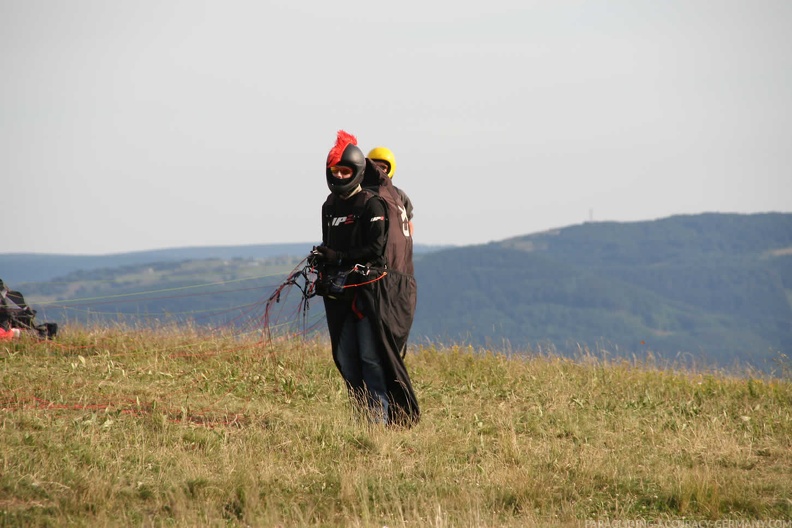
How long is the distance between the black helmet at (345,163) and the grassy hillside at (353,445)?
1983 millimetres

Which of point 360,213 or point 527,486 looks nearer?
point 527,486

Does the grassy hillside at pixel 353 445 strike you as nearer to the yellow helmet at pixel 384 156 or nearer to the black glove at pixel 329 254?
the black glove at pixel 329 254

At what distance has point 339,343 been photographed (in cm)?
801

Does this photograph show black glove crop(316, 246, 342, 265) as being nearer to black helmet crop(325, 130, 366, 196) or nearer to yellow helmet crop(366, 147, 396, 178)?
black helmet crop(325, 130, 366, 196)

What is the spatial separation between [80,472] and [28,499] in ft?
1.45

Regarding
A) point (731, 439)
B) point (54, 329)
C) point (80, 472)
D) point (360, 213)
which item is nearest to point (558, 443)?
point (731, 439)

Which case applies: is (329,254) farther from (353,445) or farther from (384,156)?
(384,156)

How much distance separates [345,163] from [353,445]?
7.63ft

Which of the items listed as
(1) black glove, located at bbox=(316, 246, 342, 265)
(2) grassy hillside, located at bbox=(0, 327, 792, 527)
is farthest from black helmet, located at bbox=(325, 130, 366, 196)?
(2) grassy hillside, located at bbox=(0, 327, 792, 527)

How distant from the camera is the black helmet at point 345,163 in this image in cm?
768

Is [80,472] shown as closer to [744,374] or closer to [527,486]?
[527,486]

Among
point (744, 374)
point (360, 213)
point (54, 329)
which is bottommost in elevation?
point (744, 374)

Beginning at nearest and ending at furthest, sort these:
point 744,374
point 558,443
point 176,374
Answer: point 558,443
point 176,374
point 744,374

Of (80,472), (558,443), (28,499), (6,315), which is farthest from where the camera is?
(6,315)
